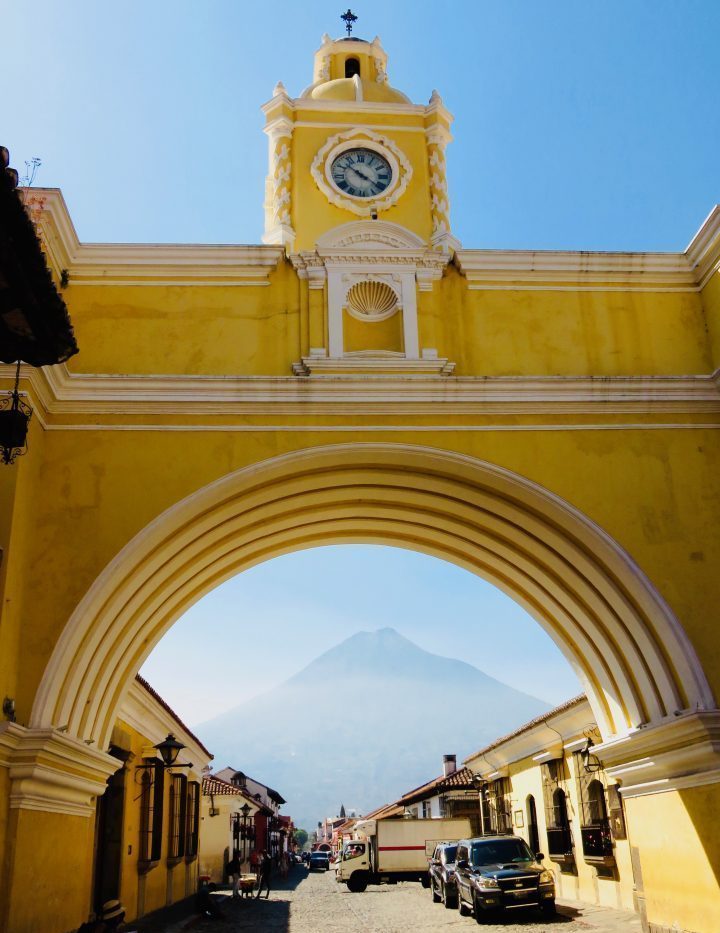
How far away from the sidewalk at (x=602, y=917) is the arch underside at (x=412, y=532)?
316 centimetres

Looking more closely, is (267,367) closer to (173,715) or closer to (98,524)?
(98,524)

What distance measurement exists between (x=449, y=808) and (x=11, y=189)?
26208 millimetres

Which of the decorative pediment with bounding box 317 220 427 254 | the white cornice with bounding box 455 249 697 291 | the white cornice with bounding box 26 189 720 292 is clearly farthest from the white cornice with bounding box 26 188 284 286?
the white cornice with bounding box 455 249 697 291

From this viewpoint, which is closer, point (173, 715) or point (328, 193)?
point (328, 193)

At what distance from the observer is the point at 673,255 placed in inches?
401

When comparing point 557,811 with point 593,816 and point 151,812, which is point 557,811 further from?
point 151,812

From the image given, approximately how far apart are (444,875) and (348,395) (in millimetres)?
11811

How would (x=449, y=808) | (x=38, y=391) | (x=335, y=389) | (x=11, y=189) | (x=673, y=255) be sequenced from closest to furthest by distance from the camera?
1. (x=11, y=189)
2. (x=38, y=391)
3. (x=335, y=389)
4. (x=673, y=255)
5. (x=449, y=808)

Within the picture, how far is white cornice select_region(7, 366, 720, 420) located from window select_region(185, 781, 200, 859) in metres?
13.4

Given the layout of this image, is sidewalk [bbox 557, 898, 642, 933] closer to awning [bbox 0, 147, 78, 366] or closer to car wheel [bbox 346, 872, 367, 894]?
awning [bbox 0, 147, 78, 366]

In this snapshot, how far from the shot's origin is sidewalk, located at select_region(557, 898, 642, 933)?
454 inches

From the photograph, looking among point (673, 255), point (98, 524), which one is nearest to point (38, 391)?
point (98, 524)

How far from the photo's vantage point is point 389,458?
30.9ft

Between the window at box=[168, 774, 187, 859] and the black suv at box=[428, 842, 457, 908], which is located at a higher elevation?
the window at box=[168, 774, 187, 859]
